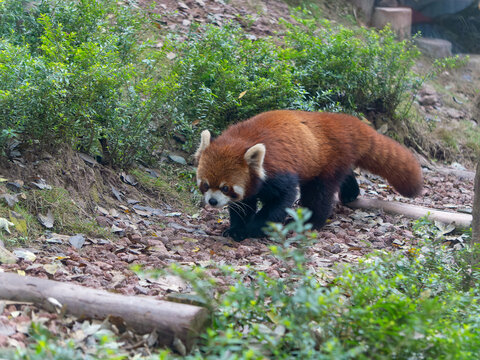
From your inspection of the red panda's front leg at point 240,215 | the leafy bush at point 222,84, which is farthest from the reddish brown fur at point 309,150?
the leafy bush at point 222,84

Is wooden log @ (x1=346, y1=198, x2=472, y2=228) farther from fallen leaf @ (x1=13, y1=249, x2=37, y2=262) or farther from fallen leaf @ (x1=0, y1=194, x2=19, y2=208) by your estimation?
fallen leaf @ (x1=0, y1=194, x2=19, y2=208)

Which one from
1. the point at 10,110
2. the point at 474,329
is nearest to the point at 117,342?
the point at 474,329

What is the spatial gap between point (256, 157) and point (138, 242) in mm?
1187

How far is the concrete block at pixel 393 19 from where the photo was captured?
36.8ft

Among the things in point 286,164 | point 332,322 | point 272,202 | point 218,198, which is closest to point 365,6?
point 286,164

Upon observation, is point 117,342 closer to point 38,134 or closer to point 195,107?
point 38,134

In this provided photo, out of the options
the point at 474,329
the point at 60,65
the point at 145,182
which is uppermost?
the point at 60,65

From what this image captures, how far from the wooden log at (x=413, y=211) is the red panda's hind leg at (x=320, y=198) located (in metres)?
0.72

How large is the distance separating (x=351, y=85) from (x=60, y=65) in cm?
401

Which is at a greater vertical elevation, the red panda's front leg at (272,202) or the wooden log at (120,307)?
the wooden log at (120,307)

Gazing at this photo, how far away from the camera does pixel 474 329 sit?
8.65ft

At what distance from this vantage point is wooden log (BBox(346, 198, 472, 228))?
5.22 meters

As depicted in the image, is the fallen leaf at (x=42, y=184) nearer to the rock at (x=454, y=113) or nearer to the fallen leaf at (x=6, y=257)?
the fallen leaf at (x=6, y=257)

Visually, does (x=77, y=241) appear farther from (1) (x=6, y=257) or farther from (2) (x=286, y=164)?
(2) (x=286, y=164)
